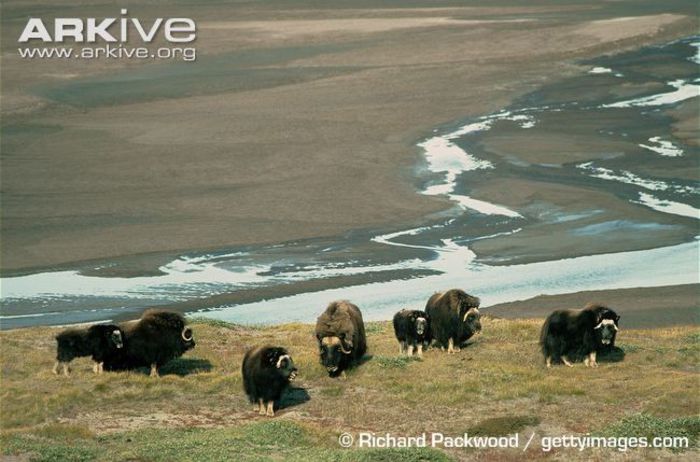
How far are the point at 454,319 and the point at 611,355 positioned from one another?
3.63 meters

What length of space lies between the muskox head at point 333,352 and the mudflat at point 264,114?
1038 inches

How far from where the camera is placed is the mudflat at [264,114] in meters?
57.7

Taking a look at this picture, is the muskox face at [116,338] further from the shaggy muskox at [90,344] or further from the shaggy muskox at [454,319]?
the shaggy muskox at [454,319]

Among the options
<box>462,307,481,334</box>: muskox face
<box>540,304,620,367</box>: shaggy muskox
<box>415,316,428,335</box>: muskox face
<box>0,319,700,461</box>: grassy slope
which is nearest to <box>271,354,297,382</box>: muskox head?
<box>0,319,700,461</box>: grassy slope

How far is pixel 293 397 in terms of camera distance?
24.7 m

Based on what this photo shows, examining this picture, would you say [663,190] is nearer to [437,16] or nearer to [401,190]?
[401,190]

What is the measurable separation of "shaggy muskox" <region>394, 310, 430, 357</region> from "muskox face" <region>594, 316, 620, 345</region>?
3.96m

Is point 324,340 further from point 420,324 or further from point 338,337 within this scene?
point 420,324

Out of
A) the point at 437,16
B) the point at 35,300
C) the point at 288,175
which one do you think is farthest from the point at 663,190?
the point at 437,16

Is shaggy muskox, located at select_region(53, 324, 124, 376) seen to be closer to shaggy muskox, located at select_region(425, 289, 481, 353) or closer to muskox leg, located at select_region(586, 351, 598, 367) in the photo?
shaggy muskox, located at select_region(425, 289, 481, 353)

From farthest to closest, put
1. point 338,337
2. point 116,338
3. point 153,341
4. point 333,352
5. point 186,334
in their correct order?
point 186,334 < point 153,341 < point 116,338 < point 338,337 < point 333,352

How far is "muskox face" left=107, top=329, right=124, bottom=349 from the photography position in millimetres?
26016

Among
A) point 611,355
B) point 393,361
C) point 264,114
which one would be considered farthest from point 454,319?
point 264,114

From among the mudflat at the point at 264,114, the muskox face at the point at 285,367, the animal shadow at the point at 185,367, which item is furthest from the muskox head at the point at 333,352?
the mudflat at the point at 264,114
